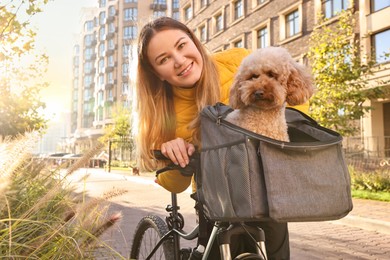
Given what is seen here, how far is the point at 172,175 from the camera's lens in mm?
2521

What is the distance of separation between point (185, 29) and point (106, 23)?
89.3m

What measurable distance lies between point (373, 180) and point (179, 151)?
12.3m

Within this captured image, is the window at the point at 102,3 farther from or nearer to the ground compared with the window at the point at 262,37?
farther from the ground

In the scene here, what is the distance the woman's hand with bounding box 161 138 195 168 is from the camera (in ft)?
6.45

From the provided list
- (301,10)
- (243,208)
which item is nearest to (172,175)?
(243,208)

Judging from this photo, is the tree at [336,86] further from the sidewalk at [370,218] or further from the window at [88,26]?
the window at [88,26]

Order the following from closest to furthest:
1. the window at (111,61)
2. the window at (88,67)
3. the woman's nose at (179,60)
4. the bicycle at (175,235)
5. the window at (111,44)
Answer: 1. the bicycle at (175,235)
2. the woman's nose at (179,60)
3. the window at (111,61)
4. the window at (111,44)
5. the window at (88,67)

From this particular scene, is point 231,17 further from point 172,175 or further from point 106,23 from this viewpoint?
point 106,23

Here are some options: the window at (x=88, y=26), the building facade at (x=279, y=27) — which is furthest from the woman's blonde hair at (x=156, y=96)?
the window at (x=88, y=26)

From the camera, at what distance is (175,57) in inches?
96.7

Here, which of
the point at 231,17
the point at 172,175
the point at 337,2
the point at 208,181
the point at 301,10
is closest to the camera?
the point at 208,181

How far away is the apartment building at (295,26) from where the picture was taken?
20.0 metres

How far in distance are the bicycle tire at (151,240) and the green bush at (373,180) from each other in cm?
1081

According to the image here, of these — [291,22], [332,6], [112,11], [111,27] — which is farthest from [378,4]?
[112,11]
